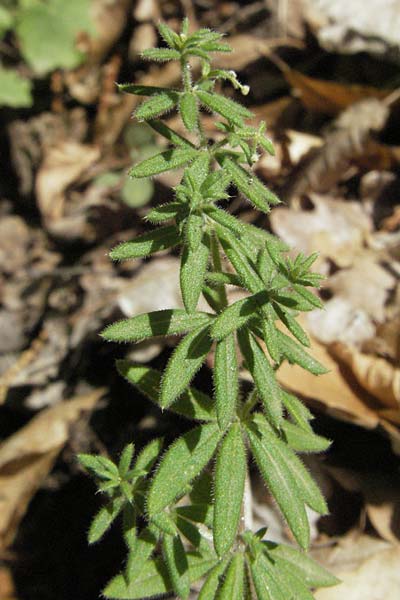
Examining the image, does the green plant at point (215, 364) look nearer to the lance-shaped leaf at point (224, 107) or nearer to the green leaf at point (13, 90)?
the lance-shaped leaf at point (224, 107)

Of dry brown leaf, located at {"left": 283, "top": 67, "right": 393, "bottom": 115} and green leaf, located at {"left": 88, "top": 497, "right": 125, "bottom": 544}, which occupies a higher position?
dry brown leaf, located at {"left": 283, "top": 67, "right": 393, "bottom": 115}

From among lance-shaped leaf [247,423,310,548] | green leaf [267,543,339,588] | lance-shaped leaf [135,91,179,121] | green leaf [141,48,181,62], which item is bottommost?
green leaf [267,543,339,588]

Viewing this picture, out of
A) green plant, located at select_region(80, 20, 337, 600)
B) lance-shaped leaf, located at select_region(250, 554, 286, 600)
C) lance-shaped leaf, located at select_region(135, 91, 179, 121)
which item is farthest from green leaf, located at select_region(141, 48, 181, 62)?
lance-shaped leaf, located at select_region(250, 554, 286, 600)

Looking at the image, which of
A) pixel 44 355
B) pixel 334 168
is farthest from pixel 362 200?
pixel 44 355

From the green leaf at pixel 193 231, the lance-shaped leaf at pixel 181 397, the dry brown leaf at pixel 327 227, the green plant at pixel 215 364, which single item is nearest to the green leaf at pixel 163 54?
the green plant at pixel 215 364

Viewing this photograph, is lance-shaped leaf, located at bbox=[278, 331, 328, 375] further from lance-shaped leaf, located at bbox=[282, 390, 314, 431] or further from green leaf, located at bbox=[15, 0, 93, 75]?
green leaf, located at bbox=[15, 0, 93, 75]

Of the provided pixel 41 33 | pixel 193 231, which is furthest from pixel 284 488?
pixel 41 33

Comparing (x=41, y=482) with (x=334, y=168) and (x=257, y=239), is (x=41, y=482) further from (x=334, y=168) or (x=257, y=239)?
(x=334, y=168)
